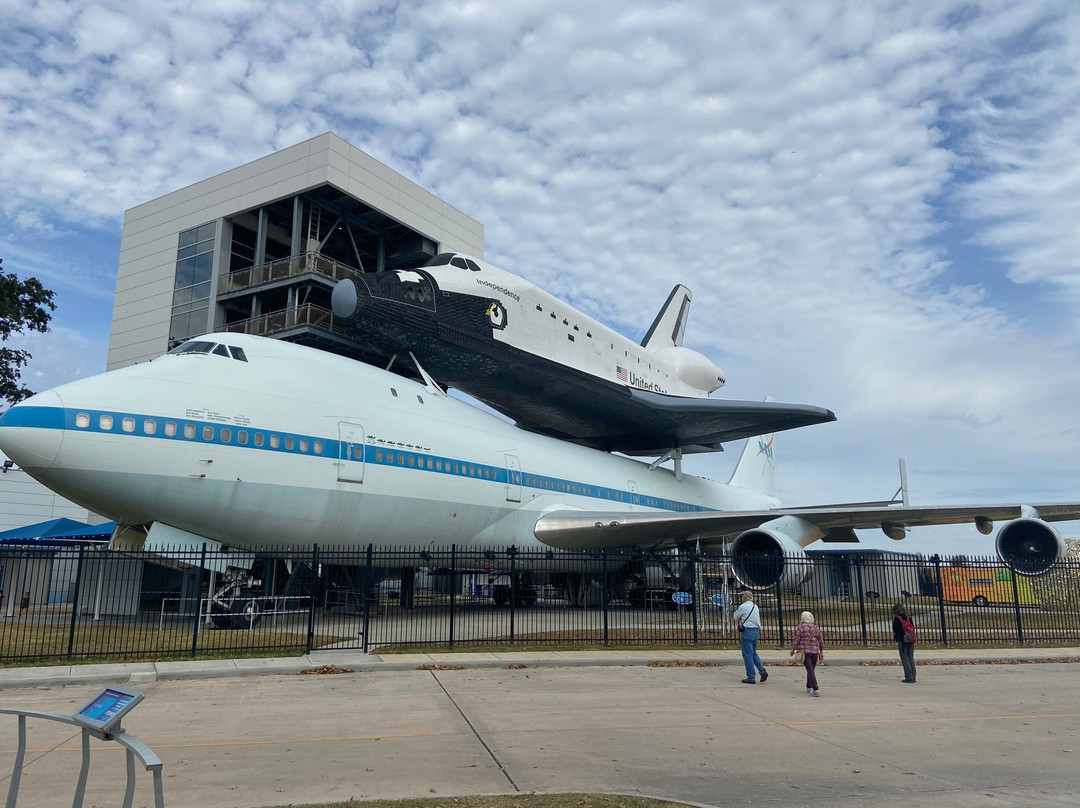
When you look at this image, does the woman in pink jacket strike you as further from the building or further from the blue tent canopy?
the blue tent canopy

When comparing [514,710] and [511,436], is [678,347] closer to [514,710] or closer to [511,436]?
[511,436]

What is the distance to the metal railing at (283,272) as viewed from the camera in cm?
2973

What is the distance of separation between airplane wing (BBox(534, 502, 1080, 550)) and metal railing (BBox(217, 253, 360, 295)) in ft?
43.7

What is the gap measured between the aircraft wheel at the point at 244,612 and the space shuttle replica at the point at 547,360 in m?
7.72

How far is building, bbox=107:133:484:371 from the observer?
2994cm

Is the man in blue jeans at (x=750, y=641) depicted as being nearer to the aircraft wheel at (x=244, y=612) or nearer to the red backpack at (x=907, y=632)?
the red backpack at (x=907, y=632)

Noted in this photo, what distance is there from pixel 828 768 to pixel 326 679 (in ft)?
24.8

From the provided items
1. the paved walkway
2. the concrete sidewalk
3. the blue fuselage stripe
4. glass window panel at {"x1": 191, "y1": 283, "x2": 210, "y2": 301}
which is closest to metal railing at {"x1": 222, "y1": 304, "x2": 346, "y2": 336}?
glass window panel at {"x1": 191, "y1": 283, "x2": 210, "y2": 301}

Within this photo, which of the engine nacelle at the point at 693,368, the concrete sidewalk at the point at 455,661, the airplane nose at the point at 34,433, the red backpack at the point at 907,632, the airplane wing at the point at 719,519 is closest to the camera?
the concrete sidewalk at the point at 455,661

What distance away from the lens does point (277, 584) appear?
2034cm

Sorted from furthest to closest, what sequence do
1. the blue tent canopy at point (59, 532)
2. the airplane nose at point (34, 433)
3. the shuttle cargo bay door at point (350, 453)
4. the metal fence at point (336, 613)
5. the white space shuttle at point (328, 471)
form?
the blue tent canopy at point (59, 532) → the shuttle cargo bay door at point (350, 453) → the metal fence at point (336, 613) → the white space shuttle at point (328, 471) → the airplane nose at point (34, 433)

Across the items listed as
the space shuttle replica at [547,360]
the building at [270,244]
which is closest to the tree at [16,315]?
the building at [270,244]

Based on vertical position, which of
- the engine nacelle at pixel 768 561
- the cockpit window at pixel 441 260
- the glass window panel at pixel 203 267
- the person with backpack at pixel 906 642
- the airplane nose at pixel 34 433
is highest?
the glass window panel at pixel 203 267

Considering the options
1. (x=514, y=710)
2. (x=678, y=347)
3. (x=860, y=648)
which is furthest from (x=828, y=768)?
(x=678, y=347)
